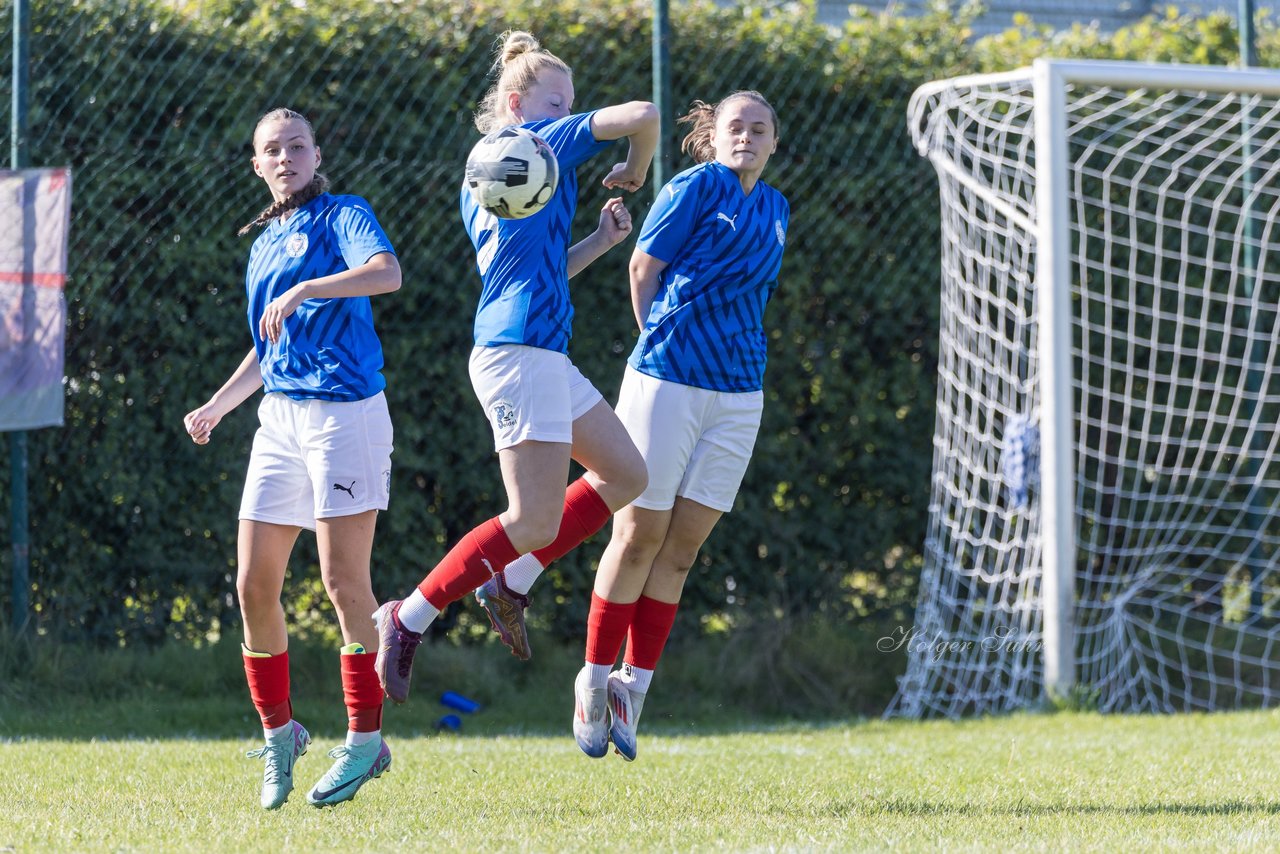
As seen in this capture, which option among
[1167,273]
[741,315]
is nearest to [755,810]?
[741,315]

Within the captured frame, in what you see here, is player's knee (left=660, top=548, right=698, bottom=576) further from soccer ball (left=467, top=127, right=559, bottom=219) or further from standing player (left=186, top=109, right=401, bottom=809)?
soccer ball (left=467, top=127, right=559, bottom=219)

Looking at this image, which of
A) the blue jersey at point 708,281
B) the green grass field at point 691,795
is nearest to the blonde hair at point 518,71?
the blue jersey at point 708,281

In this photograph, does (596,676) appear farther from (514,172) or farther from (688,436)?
(514,172)

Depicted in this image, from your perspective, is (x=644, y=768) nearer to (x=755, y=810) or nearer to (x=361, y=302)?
(x=755, y=810)

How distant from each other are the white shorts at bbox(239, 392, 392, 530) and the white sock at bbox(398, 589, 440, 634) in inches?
12.0

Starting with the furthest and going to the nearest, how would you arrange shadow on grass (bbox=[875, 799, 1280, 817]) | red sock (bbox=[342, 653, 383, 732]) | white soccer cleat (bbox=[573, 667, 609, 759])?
A: white soccer cleat (bbox=[573, 667, 609, 759])
red sock (bbox=[342, 653, 383, 732])
shadow on grass (bbox=[875, 799, 1280, 817])

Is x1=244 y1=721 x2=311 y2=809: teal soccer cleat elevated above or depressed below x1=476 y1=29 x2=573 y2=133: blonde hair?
below

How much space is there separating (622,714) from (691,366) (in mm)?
1125

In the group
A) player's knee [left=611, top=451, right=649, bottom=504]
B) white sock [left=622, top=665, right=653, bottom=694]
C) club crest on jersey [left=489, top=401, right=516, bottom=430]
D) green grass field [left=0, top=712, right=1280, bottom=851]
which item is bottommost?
green grass field [left=0, top=712, right=1280, bottom=851]

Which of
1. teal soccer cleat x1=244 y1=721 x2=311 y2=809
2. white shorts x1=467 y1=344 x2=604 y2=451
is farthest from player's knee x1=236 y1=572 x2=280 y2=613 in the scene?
white shorts x1=467 y1=344 x2=604 y2=451

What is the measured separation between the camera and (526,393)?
4145 mm

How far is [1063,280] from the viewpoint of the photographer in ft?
23.1

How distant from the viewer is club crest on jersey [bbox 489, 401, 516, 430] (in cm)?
416

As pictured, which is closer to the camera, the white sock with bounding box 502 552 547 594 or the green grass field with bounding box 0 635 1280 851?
the green grass field with bounding box 0 635 1280 851
